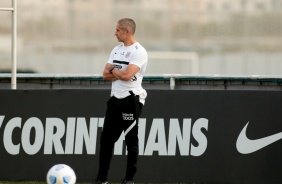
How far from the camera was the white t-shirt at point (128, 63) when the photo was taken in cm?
1068

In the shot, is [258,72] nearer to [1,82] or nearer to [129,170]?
[1,82]

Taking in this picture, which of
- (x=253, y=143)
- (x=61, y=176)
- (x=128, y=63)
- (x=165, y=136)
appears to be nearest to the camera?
(x=61, y=176)

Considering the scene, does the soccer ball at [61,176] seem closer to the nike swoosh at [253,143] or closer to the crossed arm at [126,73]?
the crossed arm at [126,73]

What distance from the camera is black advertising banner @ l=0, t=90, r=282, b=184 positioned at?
1168 cm

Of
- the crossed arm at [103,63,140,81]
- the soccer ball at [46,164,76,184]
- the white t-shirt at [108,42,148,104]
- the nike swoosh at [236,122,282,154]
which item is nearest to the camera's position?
the soccer ball at [46,164,76,184]

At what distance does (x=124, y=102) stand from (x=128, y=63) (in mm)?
456

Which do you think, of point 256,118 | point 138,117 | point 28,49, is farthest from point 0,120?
point 28,49

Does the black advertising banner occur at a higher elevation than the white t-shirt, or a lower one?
lower

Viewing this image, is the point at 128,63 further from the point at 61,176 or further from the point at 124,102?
the point at 61,176

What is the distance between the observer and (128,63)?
10680 mm

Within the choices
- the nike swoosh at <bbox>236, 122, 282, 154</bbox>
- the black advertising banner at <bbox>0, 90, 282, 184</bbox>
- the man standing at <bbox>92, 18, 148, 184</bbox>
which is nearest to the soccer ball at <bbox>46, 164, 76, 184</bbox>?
the man standing at <bbox>92, 18, 148, 184</bbox>

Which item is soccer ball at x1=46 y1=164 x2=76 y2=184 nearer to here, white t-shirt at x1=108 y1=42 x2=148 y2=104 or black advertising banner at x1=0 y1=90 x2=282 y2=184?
white t-shirt at x1=108 y1=42 x2=148 y2=104

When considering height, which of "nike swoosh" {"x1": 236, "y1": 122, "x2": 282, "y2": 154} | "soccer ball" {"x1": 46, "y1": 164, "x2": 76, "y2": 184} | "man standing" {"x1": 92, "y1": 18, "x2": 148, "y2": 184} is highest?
"man standing" {"x1": 92, "y1": 18, "x2": 148, "y2": 184}

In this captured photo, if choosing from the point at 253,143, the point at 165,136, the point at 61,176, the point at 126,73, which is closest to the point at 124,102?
the point at 126,73
